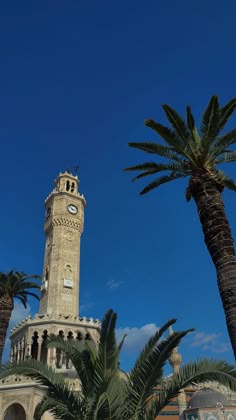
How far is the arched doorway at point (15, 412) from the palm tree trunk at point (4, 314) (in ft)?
16.1

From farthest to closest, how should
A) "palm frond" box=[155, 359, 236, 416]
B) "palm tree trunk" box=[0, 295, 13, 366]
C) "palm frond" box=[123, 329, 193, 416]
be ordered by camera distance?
"palm tree trunk" box=[0, 295, 13, 366] < "palm frond" box=[123, 329, 193, 416] < "palm frond" box=[155, 359, 236, 416]

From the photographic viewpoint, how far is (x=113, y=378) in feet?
32.5

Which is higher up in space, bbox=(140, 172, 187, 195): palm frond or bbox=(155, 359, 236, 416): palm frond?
bbox=(140, 172, 187, 195): palm frond

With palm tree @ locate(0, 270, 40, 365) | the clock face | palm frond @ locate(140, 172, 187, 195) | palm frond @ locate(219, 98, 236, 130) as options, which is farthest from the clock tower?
palm frond @ locate(219, 98, 236, 130)

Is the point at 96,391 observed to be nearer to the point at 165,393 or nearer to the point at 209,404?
the point at 165,393

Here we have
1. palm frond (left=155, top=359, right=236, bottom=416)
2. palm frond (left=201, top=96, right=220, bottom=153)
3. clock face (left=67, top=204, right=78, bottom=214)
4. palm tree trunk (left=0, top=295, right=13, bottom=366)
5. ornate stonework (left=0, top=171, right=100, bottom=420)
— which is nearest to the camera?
palm frond (left=155, top=359, right=236, bottom=416)

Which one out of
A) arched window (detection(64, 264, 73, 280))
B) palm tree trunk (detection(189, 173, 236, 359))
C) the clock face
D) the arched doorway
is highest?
the clock face

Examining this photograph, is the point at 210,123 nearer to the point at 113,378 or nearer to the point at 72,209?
the point at 113,378

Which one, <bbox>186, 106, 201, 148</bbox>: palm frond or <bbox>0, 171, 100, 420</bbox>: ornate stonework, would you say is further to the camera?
<bbox>0, 171, 100, 420</bbox>: ornate stonework

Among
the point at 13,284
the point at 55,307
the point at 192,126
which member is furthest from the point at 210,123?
the point at 55,307

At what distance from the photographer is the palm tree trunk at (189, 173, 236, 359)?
1039cm

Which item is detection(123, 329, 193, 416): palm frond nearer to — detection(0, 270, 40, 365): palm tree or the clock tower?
detection(0, 270, 40, 365): palm tree

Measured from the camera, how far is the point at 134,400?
32.5ft

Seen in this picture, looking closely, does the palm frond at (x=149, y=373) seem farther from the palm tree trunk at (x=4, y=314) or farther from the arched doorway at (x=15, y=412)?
the arched doorway at (x=15, y=412)
